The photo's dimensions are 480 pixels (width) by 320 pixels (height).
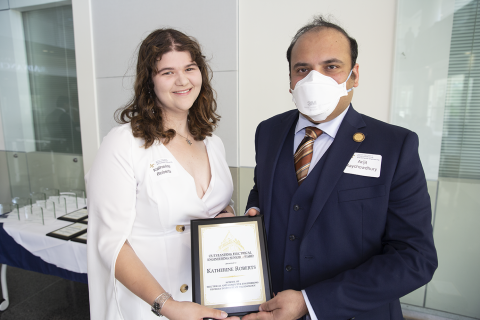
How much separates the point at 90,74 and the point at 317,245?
3.93m

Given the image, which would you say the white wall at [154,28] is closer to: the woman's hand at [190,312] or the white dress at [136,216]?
the white dress at [136,216]

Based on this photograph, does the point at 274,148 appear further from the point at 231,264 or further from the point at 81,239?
the point at 81,239

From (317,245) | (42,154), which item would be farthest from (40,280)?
(317,245)

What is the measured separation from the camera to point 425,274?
1114mm

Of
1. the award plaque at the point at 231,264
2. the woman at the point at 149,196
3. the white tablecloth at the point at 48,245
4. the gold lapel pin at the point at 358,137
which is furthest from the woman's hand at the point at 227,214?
the white tablecloth at the point at 48,245

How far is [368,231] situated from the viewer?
117 centimetres

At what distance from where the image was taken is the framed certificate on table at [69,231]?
8.36 ft

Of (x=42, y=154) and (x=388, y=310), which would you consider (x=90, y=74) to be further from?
(x=388, y=310)

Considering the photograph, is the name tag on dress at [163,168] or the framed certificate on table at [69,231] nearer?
the name tag on dress at [163,168]

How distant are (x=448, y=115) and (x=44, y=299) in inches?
180

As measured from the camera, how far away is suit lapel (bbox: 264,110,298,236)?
133cm

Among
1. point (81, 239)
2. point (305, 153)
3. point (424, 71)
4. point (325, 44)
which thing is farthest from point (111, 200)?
point (424, 71)

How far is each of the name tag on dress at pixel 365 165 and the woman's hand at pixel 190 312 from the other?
784 millimetres

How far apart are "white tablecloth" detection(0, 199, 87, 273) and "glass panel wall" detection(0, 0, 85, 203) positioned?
181 cm
